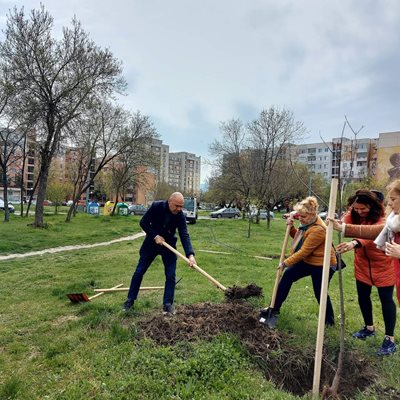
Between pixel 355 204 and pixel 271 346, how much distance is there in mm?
2017

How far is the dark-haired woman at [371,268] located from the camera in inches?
159

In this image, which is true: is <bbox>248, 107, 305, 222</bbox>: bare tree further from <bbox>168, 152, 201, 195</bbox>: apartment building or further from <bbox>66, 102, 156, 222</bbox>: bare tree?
<bbox>168, 152, 201, 195</bbox>: apartment building

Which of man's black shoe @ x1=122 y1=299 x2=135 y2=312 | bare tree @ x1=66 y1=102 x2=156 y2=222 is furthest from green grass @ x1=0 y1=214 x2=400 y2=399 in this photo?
bare tree @ x1=66 y1=102 x2=156 y2=222

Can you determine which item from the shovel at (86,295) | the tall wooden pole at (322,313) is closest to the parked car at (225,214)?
the shovel at (86,295)

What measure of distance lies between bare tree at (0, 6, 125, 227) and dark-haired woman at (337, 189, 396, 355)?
18088 millimetres

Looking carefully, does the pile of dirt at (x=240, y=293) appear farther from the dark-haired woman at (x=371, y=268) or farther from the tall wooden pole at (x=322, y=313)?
the tall wooden pole at (x=322, y=313)

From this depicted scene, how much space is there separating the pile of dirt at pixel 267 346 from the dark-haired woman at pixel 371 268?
610 mm

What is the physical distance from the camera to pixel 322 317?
3.20m

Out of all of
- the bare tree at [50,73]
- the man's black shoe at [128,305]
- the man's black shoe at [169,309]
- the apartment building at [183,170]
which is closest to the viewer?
the man's black shoe at [169,309]

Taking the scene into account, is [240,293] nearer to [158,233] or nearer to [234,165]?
[158,233]

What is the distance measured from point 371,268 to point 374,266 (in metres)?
0.04

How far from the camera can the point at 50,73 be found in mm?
18391

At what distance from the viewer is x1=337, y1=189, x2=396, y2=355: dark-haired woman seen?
13.2 ft

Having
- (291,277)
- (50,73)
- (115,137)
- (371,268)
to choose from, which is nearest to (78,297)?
(291,277)
